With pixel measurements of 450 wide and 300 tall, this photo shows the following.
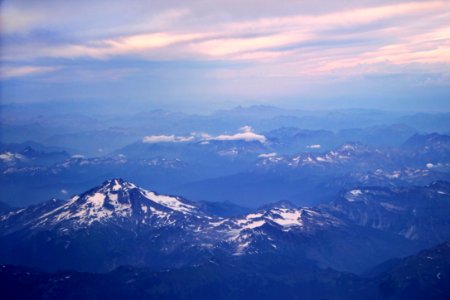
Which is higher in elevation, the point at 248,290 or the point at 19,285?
the point at 19,285

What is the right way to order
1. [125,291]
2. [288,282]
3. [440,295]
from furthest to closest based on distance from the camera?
[288,282] → [125,291] → [440,295]

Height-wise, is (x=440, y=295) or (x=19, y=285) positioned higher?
(x=19, y=285)

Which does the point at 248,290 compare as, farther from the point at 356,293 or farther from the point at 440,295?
the point at 440,295

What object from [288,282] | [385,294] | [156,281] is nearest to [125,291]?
[156,281]

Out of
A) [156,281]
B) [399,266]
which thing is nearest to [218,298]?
[156,281]

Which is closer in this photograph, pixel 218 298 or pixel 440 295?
pixel 440 295

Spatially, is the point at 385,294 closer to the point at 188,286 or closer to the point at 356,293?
the point at 356,293

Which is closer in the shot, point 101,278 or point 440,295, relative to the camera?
point 440,295

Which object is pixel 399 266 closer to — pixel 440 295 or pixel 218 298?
pixel 440 295

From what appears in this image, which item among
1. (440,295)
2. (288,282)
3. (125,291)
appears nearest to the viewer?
(440,295)
